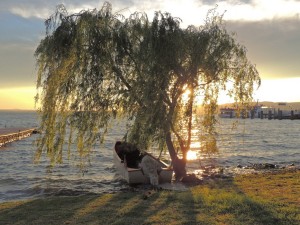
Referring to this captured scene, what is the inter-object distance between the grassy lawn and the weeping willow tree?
4.25 meters

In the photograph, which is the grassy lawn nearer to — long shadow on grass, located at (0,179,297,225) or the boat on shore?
long shadow on grass, located at (0,179,297,225)

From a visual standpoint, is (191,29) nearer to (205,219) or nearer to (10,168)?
(205,219)

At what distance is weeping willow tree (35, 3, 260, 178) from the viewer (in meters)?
16.0

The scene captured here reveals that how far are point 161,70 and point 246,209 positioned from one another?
840 centimetres

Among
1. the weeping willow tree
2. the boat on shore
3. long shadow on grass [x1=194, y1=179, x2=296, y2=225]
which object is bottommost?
the boat on shore

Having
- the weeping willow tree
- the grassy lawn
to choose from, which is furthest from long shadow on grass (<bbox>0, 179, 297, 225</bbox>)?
the weeping willow tree

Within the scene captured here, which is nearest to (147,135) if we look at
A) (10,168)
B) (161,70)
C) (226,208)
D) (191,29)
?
(161,70)

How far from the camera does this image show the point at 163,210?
10.7 meters

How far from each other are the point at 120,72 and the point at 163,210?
809cm

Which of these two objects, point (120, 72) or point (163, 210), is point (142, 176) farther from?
point (163, 210)

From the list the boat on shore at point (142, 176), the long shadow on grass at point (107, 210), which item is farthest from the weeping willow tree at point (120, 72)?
the long shadow on grass at point (107, 210)

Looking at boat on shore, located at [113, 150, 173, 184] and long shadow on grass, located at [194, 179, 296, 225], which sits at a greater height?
long shadow on grass, located at [194, 179, 296, 225]

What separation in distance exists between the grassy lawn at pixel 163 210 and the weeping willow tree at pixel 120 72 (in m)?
4.25

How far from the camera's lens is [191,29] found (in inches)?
715
